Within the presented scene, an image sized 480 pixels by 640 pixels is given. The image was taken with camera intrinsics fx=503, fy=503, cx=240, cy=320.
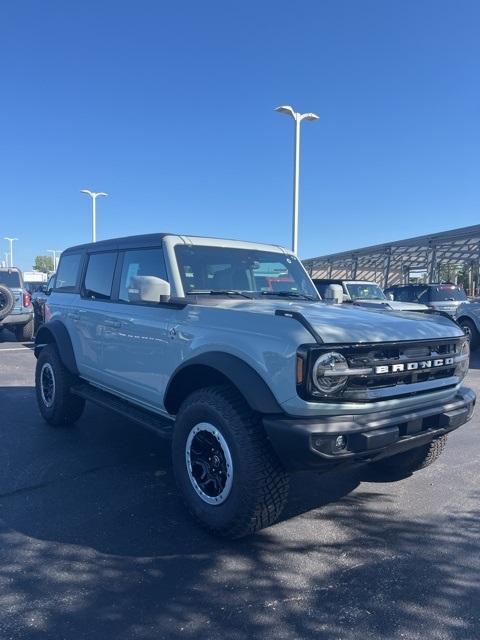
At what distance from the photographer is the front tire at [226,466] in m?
3.03

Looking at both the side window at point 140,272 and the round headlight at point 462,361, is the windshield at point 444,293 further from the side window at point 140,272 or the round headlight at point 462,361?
the side window at point 140,272

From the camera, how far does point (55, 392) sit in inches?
218

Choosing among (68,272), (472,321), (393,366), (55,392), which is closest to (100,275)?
(68,272)

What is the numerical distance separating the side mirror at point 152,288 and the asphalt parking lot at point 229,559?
1533 millimetres

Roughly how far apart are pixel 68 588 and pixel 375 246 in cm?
2828

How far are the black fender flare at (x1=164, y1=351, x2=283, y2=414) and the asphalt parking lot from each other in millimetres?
955

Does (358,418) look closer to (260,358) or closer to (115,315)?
(260,358)

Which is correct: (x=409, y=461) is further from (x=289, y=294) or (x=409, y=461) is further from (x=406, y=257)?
(x=406, y=257)

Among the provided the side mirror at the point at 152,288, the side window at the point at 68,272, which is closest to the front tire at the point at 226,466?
the side mirror at the point at 152,288

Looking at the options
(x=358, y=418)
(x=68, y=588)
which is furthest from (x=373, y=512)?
(x=68, y=588)

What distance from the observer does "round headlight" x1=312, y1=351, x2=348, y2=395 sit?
2850 millimetres

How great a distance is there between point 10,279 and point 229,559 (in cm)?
1286

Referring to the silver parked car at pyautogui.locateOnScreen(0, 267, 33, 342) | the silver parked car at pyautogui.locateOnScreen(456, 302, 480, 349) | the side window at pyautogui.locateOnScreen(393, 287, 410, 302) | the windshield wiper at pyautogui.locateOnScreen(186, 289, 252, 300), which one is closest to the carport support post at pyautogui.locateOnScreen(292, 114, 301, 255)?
the side window at pyautogui.locateOnScreen(393, 287, 410, 302)

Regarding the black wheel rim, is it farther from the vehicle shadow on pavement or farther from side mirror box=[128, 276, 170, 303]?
side mirror box=[128, 276, 170, 303]
